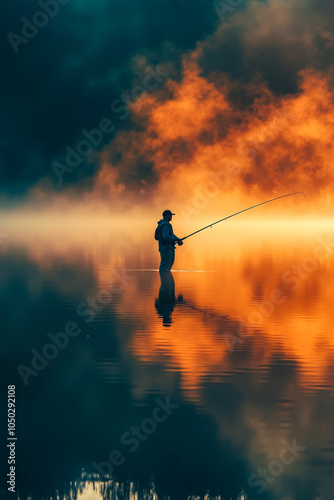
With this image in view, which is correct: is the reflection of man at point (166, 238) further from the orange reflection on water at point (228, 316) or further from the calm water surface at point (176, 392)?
the calm water surface at point (176, 392)

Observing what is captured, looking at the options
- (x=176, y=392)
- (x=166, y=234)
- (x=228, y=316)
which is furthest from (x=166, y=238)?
(x=176, y=392)

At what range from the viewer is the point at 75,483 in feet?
28.3

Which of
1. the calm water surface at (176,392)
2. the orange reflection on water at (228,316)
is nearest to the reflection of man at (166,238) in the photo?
the orange reflection on water at (228,316)

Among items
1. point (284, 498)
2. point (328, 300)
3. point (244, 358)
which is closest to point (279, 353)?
point (244, 358)

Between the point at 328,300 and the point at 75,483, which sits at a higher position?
the point at 328,300

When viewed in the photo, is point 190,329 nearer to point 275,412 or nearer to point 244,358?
point 244,358

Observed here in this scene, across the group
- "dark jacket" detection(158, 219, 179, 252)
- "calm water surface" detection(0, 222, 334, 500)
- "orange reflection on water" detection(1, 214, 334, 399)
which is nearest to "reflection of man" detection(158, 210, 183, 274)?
"dark jacket" detection(158, 219, 179, 252)

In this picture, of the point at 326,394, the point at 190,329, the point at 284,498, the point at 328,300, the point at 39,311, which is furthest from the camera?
the point at 328,300

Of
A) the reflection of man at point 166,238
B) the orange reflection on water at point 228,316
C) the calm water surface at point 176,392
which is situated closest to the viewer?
the calm water surface at point 176,392

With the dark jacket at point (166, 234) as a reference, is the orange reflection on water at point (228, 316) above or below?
below

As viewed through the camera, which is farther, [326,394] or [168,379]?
[168,379]

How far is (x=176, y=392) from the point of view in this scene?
11852 millimetres

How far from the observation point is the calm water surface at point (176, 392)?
29.3ft

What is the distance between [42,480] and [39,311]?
11.9 meters
